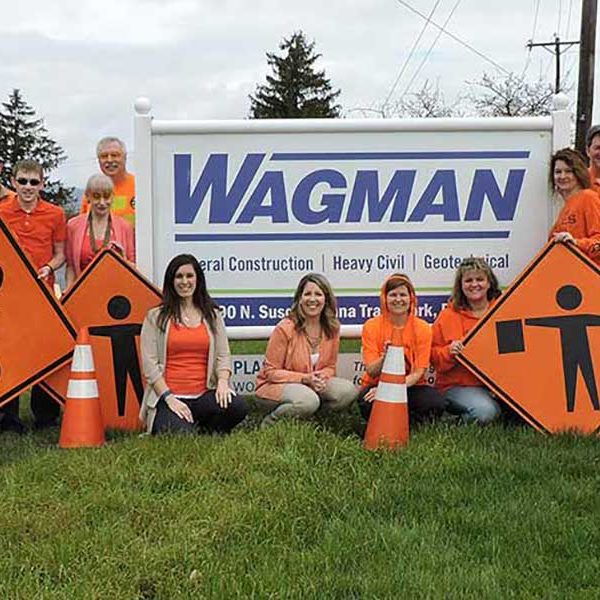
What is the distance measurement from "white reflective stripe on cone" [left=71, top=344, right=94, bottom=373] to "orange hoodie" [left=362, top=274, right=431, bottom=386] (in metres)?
1.88

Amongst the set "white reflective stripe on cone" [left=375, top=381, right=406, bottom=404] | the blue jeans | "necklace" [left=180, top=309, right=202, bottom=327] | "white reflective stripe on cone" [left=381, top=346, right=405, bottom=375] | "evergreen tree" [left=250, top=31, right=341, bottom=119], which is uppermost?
"evergreen tree" [left=250, top=31, right=341, bottom=119]

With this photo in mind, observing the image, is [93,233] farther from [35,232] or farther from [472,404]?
[472,404]

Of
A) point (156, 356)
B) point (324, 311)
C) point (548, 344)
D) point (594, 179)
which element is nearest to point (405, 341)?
point (324, 311)

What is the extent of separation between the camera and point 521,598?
3646 millimetres

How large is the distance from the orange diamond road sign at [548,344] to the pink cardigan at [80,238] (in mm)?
2756

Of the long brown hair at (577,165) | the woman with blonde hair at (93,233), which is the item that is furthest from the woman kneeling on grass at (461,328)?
the woman with blonde hair at (93,233)

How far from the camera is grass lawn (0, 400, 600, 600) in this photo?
3807 mm

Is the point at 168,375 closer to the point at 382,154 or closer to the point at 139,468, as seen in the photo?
the point at 139,468

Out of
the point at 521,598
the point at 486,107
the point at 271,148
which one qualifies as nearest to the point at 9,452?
the point at 271,148

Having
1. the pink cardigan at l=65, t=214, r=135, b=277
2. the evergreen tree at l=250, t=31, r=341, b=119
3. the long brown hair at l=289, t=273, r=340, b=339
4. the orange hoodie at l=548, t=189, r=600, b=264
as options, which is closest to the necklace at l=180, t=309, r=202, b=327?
the long brown hair at l=289, t=273, r=340, b=339

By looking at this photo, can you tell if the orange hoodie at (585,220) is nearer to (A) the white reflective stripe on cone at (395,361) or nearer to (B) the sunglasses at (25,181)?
(A) the white reflective stripe on cone at (395,361)

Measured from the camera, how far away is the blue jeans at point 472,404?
20.4ft

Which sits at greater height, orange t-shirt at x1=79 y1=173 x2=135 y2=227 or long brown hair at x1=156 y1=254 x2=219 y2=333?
orange t-shirt at x1=79 y1=173 x2=135 y2=227

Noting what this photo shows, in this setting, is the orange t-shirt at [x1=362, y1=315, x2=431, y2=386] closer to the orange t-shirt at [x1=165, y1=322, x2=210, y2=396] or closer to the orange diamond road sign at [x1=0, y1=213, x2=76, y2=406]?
the orange t-shirt at [x1=165, y1=322, x2=210, y2=396]
